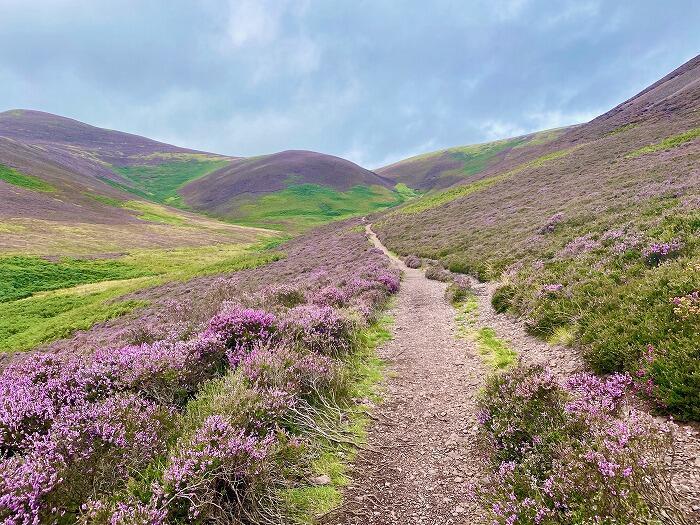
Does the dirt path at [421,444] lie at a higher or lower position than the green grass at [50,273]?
higher

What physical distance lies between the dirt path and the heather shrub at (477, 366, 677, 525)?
455 mm

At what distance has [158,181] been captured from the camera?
14500cm

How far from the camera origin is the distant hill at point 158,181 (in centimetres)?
7850

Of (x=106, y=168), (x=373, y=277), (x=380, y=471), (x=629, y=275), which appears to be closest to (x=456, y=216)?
(x=373, y=277)

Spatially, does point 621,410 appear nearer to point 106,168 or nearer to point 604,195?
point 604,195

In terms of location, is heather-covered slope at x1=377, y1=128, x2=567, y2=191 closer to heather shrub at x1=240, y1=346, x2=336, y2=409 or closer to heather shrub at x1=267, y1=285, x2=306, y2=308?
heather shrub at x1=267, y1=285, x2=306, y2=308

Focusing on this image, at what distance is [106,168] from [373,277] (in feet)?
520

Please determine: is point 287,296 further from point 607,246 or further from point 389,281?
point 607,246

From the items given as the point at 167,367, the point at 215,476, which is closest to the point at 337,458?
the point at 215,476

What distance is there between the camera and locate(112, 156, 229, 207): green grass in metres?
125

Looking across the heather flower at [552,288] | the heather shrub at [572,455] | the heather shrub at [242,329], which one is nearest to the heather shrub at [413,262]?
the heather flower at [552,288]

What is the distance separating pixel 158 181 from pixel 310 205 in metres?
77.6

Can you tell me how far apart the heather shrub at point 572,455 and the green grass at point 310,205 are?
86.1 m

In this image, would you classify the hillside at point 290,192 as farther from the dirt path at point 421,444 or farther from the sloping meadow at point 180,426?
the sloping meadow at point 180,426
